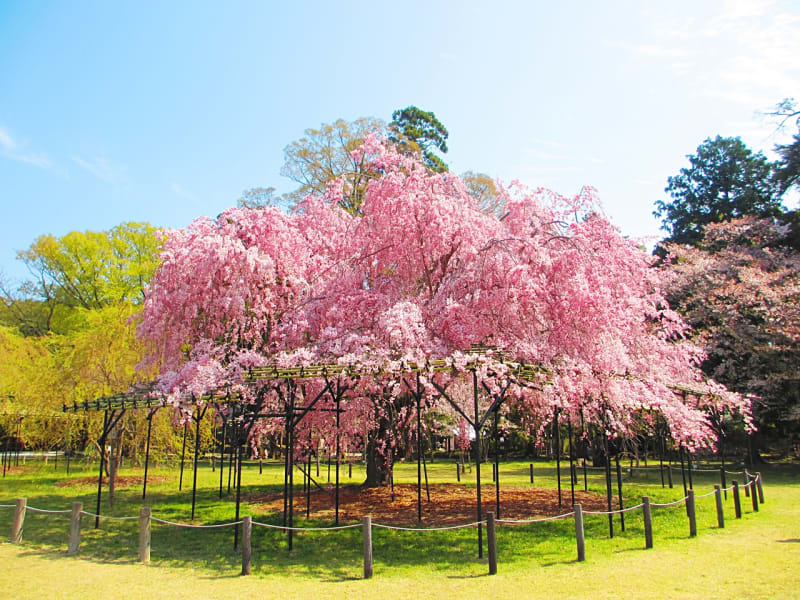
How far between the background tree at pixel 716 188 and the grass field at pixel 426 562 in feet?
91.3

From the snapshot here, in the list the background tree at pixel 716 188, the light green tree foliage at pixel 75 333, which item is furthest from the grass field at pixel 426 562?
the background tree at pixel 716 188

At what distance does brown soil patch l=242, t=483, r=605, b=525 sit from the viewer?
1223 centimetres

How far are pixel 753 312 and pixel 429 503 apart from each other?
17.4 metres

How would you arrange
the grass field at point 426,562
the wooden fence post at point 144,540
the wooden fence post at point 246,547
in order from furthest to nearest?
the wooden fence post at point 144,540 → the wooden fence post at point 246,547 → the grass field at point 426,562

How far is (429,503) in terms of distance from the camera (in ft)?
45.2

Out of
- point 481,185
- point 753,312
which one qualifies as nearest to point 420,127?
point 481,185

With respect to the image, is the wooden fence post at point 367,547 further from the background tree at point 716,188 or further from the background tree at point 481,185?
the background tree at point 716,188

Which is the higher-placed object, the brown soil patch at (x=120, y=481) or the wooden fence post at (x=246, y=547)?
the wooden fence post at (x=246, y=547)

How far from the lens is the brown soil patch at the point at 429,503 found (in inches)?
482

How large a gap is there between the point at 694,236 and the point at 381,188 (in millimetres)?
30607

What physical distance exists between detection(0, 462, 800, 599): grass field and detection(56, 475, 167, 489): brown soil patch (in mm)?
6747

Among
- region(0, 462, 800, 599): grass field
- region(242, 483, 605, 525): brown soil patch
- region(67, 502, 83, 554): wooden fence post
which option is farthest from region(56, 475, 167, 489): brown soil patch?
region(67, 502, 83, 554): wooden fence post

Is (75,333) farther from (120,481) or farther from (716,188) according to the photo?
(716,188)

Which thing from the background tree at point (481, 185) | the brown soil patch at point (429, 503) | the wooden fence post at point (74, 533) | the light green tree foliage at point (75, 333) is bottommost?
the brown soil patch at point (429, 503)
